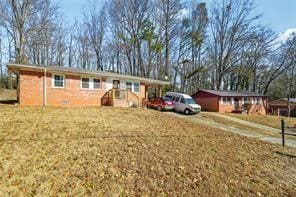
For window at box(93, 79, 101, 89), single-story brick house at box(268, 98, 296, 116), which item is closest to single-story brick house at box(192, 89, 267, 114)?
single-story brick house at box(268, 98, 296, 116)

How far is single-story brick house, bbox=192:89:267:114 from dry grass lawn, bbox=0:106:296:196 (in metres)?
21.9

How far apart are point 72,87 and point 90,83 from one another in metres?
1.78

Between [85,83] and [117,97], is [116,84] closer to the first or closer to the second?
[117,97]

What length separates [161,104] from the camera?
26172mm

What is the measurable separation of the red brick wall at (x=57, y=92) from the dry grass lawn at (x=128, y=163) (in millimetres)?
6941

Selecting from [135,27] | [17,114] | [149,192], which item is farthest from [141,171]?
[135,27]

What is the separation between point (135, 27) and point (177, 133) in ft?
95.7

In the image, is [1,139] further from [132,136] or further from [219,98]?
[219,98]

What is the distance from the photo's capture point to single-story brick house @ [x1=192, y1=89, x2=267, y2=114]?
34000 millimetres

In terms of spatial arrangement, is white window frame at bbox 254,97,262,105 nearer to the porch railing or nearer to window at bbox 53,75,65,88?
the porch railing

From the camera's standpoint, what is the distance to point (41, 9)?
101 ft

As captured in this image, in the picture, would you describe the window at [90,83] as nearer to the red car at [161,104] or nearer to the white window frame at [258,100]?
the red car at [161,104]

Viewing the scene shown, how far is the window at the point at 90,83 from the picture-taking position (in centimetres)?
2195

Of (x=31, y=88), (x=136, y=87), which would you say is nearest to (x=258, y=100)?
(x=136, y=87)
